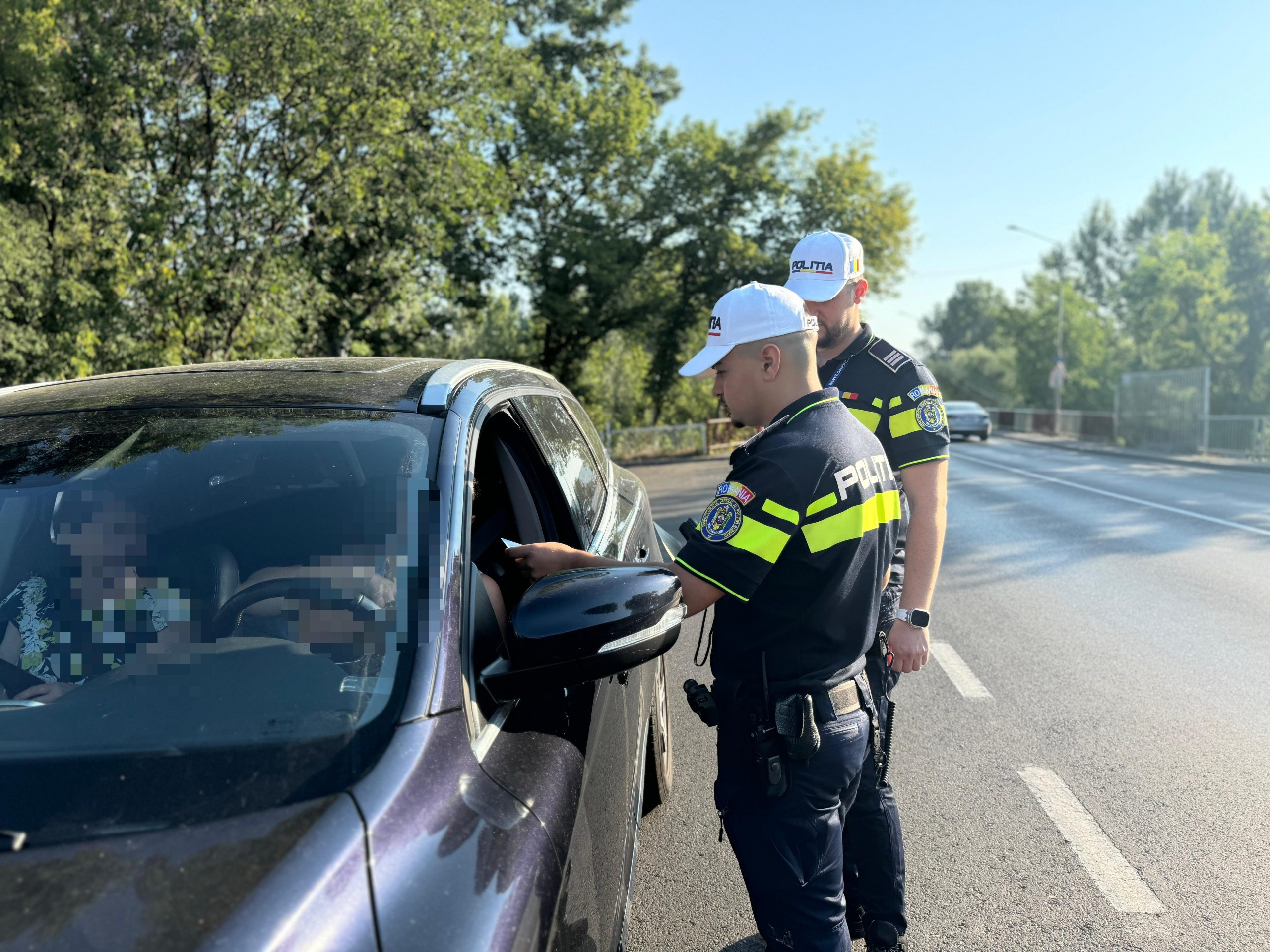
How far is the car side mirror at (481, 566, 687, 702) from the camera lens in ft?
5.65

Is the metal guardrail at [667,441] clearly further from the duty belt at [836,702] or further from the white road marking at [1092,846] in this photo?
the duty belt at [836,702]

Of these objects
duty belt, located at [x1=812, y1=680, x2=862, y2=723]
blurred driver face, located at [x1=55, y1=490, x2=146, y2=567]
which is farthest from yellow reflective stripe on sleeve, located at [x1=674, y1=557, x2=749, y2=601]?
blurred driver face, located at [x1=55, y1=490, x2=146, y2=567]

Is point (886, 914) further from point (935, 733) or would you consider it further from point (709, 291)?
point (709, 291)

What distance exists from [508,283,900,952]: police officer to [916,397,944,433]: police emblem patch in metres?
0.74

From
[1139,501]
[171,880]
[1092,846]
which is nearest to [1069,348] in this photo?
[1139,501]

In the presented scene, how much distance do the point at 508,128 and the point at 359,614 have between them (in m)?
18.9

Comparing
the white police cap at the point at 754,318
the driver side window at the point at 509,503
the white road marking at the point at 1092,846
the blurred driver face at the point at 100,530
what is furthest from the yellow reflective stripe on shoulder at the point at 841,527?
the white road marking at the point at 1092,846

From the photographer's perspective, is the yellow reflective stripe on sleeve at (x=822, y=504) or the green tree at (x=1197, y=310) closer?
the yellow reflective stripe on sleeve at (x=822, y=504)

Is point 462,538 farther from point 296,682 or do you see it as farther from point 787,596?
point 787,596

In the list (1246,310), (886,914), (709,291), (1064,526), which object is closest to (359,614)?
(886,914)

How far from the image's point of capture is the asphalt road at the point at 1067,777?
9.98 ft

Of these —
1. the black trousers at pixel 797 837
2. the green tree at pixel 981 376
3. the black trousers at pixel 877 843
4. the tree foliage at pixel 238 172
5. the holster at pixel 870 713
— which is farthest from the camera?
the green tree at pixel 981 376

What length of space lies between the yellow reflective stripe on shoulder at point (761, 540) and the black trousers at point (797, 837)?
1.38 ft

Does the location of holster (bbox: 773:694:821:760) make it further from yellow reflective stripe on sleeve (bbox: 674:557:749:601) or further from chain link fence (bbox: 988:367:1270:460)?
chain link fence (bbox: 988:367:1270:460)
